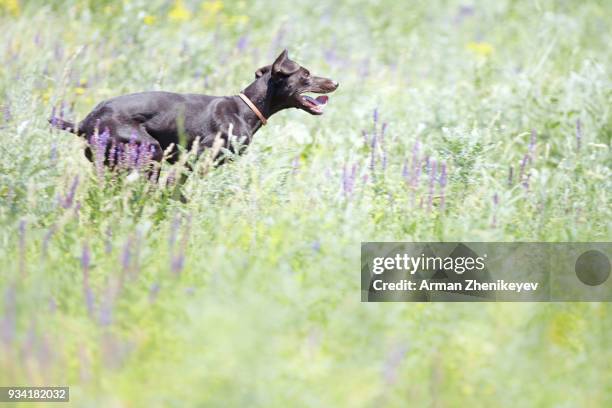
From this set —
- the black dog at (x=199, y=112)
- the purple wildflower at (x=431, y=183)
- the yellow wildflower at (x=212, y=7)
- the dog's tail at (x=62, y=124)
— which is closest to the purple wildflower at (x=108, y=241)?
the black dog at (x=199, y=112)

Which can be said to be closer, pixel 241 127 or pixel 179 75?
pixel 241 127

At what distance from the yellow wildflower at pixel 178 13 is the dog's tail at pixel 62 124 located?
12.8 ft

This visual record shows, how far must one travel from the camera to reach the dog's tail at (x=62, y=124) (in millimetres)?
5366

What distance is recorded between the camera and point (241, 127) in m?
6.02

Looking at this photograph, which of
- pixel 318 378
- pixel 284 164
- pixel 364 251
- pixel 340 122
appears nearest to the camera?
pixel 318 378

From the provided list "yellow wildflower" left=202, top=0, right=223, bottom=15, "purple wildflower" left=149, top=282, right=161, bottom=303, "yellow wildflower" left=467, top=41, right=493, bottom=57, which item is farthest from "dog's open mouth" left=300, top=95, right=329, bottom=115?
"yellow wildflower" left=202, top=0, right=223, bottom=15

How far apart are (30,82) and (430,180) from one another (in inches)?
116

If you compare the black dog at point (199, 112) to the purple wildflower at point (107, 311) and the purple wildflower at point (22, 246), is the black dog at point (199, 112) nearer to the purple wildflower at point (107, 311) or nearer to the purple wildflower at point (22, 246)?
the purple wildflower at point (22, 246)

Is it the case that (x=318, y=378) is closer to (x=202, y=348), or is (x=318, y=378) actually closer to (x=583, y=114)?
(x=202, y=348)

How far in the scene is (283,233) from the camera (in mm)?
4137

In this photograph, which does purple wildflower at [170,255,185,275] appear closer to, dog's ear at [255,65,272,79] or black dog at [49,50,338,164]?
black dog at [49,50,338,164]

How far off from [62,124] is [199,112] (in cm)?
99

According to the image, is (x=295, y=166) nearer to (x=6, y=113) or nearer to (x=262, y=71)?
(x=262, y=71)

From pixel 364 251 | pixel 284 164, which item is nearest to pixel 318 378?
pixel 364 251
